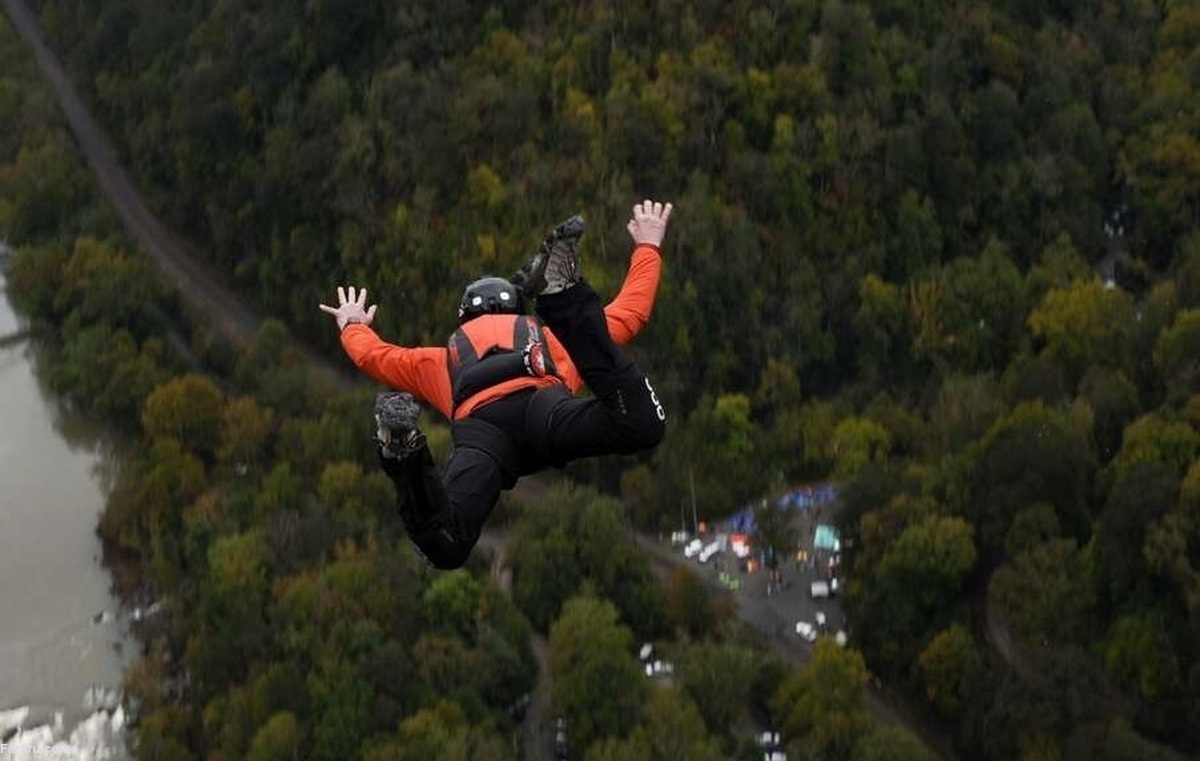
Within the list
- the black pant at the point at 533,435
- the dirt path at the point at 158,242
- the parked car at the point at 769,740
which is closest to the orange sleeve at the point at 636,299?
the black pant at the point at 533,435

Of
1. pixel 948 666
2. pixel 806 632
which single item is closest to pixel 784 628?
pixel 806 632

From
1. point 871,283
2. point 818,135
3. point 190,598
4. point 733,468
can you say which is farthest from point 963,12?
point 190,598

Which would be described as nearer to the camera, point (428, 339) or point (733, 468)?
point (733, 468)

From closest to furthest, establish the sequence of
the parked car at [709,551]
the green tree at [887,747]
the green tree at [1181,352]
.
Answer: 1. the green tree at [887,747]
2. the green tree at [1181,352]
3. the parked car at [709,551]

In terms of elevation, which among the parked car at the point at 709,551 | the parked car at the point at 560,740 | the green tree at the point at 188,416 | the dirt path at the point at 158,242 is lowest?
the dirt path at the point at 158,242

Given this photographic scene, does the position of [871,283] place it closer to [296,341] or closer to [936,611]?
[936,611]

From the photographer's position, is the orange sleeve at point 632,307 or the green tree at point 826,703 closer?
the orange sleeve at point 632,307

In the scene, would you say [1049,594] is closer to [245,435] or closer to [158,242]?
[245,435]

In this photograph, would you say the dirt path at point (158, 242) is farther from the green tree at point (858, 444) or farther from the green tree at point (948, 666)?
the green tree at point (948, 666)
